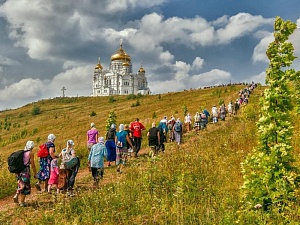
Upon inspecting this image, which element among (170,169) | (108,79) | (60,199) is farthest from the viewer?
(108,79)

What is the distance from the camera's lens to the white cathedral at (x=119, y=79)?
4934 inches

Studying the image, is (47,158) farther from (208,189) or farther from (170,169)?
(208,189)

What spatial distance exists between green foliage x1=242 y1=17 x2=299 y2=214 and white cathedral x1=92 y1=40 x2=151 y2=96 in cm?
11970

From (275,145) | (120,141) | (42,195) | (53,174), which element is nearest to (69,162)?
(53,174)

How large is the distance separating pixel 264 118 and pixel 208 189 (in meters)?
2.91

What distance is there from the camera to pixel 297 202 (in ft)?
20.2

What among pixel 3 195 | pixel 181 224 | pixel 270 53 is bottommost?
pixel 3 195

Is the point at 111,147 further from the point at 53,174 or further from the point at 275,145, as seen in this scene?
the point at 275,145

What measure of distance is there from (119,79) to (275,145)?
121 m

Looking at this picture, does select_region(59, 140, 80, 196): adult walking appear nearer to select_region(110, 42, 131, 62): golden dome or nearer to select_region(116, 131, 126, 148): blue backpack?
select_region(116, 131, 126, 148): blue backpack

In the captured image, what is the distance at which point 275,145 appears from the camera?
19.2 ft

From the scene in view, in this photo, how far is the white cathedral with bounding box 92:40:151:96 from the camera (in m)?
125

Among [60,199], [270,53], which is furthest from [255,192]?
[60,199]

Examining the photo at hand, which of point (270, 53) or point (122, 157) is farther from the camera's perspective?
point (122, 157)
